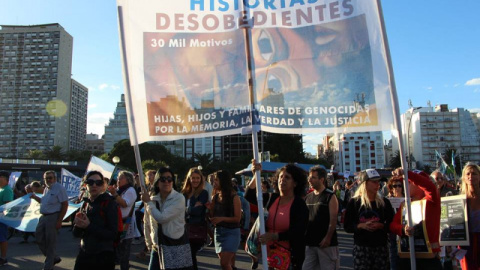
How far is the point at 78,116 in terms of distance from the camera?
178 m

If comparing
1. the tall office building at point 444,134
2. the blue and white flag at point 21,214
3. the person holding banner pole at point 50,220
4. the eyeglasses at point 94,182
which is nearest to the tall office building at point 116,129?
the tall office building at point 444,134

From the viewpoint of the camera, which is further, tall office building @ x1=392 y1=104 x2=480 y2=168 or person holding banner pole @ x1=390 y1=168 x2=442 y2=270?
tall office building @ x1=392 y1=104 x2=480 y2=168

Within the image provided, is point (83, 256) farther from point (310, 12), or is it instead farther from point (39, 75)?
point (39, 75)

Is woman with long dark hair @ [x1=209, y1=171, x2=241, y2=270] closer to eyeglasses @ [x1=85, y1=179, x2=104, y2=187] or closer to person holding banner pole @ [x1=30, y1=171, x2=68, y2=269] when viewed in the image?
eyeglasses @ [x1=85, y1=179, x2=104, y2=187]

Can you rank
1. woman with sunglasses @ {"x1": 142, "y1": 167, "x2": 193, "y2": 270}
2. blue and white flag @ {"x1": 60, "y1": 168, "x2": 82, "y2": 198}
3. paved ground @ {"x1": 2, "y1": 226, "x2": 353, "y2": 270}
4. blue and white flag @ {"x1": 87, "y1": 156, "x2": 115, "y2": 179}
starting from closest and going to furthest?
1. woman with sunglasses @ {"x1": 142, "y1": 167, "x2": 193, "y2": 270}
2. paved ground @ {"x1": 2, "y1": 226, "x2": 353, "y2": 270}
3. blue and white flag @ {"x1": 87, "y1": 156, "x2": 115, "y2": 179}
4. blue and white flag @ {"x1": 60, "y1": 168, "x2": 82, "y2": 198}

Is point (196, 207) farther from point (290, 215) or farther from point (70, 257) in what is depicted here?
point (70, 257)

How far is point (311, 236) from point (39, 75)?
536ft

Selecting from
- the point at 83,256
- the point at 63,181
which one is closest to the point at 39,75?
Result: the point at 63,181

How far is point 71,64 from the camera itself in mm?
159750

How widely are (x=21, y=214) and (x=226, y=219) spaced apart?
258 inches

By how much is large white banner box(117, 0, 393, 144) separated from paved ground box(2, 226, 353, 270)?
498 cm

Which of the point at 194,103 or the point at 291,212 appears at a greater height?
the point at 194,103

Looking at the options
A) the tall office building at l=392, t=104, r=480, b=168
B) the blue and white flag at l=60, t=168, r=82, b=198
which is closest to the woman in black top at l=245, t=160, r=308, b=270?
the blue and white flag at l=60, t=168, r=82, b=198

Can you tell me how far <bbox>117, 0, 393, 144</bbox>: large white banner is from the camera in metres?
4.08
